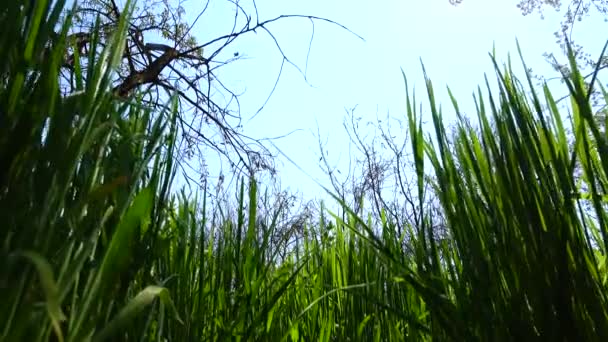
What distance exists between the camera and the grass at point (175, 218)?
49 cm

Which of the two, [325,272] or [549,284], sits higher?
[325,272]

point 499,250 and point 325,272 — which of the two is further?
point 325,272

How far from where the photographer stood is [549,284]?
2.24 feet

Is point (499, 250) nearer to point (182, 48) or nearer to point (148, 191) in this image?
point (148, 191)

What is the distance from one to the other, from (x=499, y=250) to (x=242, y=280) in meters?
0.53

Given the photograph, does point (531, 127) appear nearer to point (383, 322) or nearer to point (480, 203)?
point (480, 203)

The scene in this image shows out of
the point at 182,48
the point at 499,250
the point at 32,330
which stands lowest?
the point at 32,330

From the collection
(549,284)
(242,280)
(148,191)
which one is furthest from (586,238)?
(242,280)

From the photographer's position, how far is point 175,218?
1078mm

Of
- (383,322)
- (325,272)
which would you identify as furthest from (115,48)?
(325,272)

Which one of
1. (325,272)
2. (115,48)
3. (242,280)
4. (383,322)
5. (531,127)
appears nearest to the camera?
(115,48)

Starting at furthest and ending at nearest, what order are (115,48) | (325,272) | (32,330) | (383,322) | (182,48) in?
1. (182,48)
2. (325,272)
3. (383,322)
4. (115,48)
5. (32,330)

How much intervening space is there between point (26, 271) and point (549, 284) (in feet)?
1.56

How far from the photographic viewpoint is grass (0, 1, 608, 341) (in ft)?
1.61
